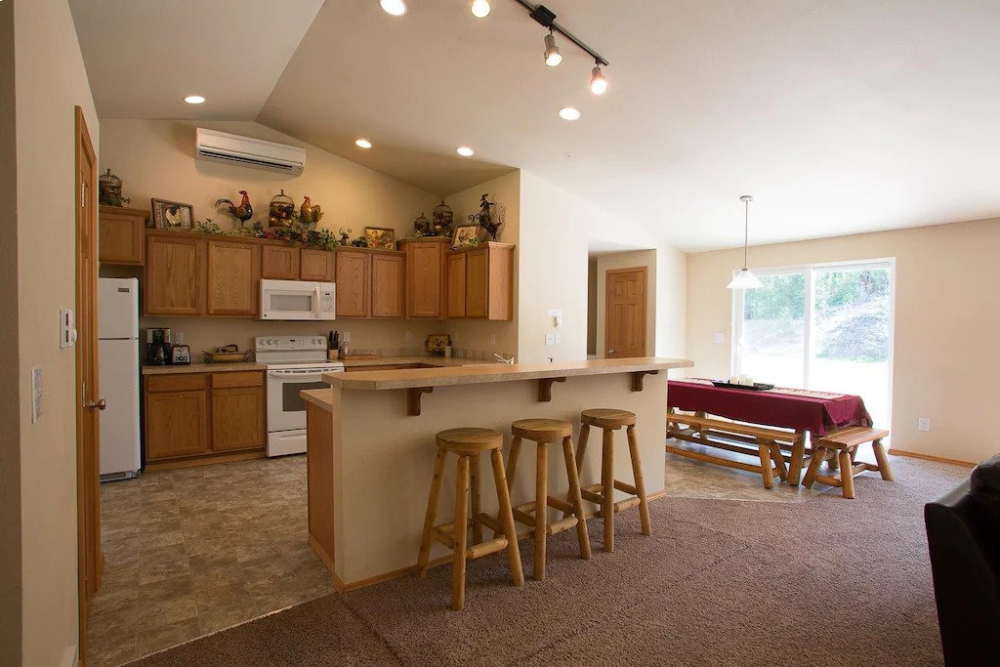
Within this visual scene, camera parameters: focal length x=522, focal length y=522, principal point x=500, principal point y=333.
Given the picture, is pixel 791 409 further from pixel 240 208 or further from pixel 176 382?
pixel 240 208

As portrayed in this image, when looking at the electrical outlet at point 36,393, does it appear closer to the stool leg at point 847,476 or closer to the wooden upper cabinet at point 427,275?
the stool leg at point 847,476

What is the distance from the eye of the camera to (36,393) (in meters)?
1.19

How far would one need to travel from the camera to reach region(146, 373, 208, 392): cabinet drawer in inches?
174

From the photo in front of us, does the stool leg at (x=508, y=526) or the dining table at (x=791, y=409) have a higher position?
the dining table at (x=791, y=409)

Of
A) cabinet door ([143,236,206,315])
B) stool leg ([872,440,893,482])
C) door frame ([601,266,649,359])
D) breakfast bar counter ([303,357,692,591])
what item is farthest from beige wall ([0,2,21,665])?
door frame ([601,266,649,359])

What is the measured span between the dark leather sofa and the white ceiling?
2229 mm

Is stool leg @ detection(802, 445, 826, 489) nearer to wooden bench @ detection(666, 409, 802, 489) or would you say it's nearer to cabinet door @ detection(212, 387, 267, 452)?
wooden bench @ detection(666, 409, 802, 489)

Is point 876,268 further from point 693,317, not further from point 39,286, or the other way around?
point 39,286

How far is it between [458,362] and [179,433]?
262 cm

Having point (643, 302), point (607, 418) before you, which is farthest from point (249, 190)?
point (643, 302)

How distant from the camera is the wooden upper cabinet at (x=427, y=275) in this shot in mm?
5785

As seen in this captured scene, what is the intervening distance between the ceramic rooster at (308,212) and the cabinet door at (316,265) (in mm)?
383

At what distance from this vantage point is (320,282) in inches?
211

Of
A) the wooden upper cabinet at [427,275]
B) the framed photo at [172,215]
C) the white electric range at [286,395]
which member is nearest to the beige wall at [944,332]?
the wooden upper cabinet at [427,275]
